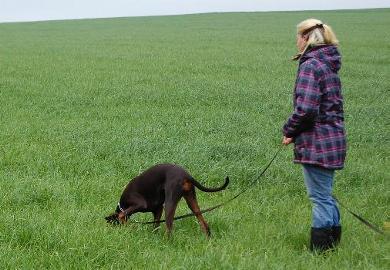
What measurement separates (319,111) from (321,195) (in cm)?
82

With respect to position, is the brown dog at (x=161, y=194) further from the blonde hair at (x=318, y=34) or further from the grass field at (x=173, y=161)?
the blonde hair at (x=318, y=34)

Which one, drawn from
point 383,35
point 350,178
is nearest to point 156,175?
point 350,178

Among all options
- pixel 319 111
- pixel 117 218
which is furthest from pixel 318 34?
pixel 117 218

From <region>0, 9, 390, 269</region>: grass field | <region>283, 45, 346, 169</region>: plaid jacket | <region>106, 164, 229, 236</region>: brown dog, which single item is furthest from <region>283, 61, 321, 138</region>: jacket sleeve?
<region>0, 9, 390, 269</region>: grass field

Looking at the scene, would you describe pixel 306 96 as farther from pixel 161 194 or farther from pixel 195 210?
pixel 161 194

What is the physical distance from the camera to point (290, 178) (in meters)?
7.76

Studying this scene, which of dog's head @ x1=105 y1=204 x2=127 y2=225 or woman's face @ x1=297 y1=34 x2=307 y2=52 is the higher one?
woman's face @ x1=297 y1=34 x2=307 y2=52

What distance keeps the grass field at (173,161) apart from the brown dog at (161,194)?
0.18 m

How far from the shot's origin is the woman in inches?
192

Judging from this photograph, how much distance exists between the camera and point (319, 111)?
16.4ft

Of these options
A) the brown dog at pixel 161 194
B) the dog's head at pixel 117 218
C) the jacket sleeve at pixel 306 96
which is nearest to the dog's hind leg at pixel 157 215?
the brown dog at pixel 161 194

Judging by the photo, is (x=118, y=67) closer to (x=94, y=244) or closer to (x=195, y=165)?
(x=195, y=165)

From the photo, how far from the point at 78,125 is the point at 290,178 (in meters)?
4.93

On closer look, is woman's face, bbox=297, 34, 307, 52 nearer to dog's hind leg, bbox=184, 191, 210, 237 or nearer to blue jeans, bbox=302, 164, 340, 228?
blue jeans, bbox=302, 164, 340, 228
